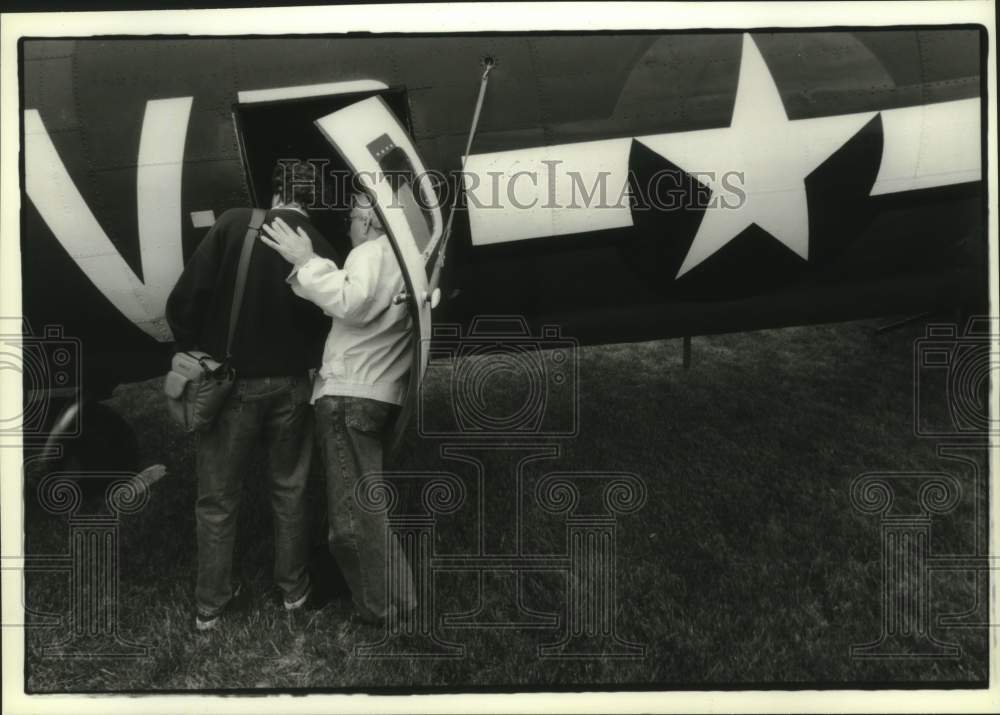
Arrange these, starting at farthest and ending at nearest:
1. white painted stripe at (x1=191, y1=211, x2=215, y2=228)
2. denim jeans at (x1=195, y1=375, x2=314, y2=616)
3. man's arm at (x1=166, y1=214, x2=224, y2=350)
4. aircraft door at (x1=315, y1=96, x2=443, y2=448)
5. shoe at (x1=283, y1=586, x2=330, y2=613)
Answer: shoe at (x1=283, y1=586, x2=330, y2=613) → white painted stripe at (x1=191, y1=211, x2=215, y2=228) → denim jeans at (x1=195, y1=375, x2=314, y2=616) → man's arm at (x1=166, y1=214, x2=224, y2=350) → aircraft door at (x1=315, y1=96, x2=443, y2=448)

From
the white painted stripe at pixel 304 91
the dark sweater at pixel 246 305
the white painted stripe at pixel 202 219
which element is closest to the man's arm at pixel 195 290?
the dark sweater at pixel 246 305

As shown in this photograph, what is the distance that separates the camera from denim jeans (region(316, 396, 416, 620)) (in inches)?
104

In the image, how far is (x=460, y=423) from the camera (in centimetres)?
305

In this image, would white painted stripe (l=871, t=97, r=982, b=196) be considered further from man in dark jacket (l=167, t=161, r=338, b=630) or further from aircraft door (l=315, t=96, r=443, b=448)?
man in dark jacket (l=167, t=161, r=338, b=630)

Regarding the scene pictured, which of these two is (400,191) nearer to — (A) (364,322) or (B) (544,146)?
(A) (364,322)

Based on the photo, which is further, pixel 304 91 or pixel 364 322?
pixel 304 91

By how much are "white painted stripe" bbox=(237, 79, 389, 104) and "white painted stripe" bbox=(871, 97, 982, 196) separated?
88.6 inches

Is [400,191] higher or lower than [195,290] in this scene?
higher

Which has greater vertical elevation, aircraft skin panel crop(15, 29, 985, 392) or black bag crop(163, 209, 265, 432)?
aircraft skin panel crop(15, 29, 985, 392)

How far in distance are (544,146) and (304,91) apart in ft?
3.21

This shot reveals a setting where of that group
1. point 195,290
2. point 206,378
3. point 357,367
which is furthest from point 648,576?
point 195,290

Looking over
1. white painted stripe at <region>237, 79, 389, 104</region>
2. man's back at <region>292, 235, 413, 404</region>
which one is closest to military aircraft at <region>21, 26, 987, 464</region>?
white painted stripe at <region>237, 79, 389, 104</region>

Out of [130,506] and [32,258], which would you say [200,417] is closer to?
[130,506]

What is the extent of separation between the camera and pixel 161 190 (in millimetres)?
2807
